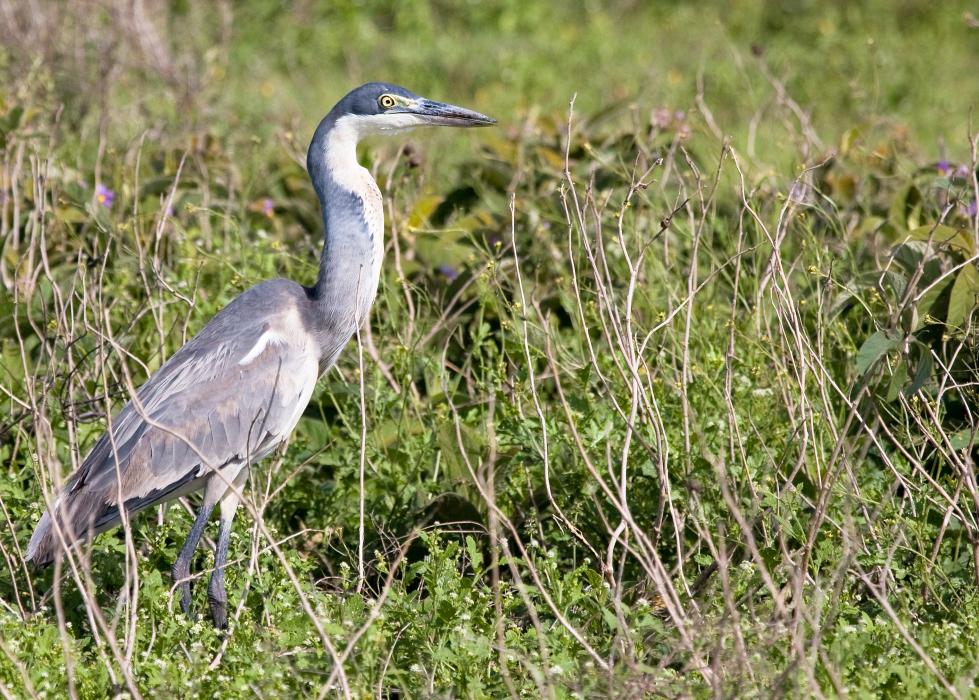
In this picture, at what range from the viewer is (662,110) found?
17.8ft

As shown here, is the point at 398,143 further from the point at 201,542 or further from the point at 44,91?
the point at 201,542

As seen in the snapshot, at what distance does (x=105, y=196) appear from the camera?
528 cm

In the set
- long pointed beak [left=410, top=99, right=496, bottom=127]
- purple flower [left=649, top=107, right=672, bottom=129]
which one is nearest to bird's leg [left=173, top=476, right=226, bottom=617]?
long pointed beak [left=410, top=99, right=496, bottom=127]

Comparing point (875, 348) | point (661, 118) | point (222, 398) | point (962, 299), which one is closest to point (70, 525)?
point (222, 398)

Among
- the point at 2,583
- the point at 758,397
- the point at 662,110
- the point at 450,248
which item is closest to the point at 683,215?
the point at 662,110

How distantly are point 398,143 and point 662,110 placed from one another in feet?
7.54

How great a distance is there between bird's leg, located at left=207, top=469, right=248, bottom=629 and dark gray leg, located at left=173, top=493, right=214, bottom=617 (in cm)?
5

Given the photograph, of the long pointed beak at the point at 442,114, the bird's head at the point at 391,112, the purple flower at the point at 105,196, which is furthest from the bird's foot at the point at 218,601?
the purple flower at the point at 105,196

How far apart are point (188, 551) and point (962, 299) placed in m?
2.28

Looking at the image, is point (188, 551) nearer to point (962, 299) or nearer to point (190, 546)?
point (190, 546)

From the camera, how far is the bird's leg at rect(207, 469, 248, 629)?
3613 mm

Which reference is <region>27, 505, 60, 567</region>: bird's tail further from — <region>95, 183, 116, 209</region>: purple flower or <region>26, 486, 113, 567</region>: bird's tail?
<region>95, 183, 116, 209</region>: purple flower

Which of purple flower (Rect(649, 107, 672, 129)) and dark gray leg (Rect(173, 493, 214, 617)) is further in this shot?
purple flower (Rect(649, 107, 672, 129))

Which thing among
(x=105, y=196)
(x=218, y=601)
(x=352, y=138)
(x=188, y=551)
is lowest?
(x=218, y=601)
